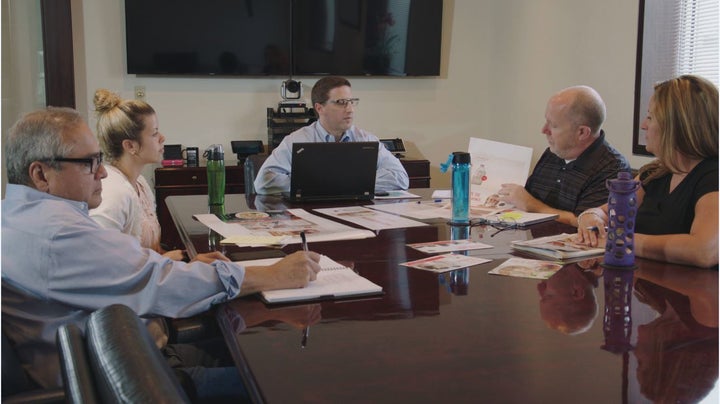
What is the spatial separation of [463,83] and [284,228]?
3.50 metres

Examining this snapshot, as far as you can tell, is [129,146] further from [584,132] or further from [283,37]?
[283,37]

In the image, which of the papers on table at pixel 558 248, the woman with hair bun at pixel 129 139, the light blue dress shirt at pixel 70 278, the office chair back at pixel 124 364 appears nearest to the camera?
the office chair back at pixel 124 364

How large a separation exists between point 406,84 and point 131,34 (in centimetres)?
196

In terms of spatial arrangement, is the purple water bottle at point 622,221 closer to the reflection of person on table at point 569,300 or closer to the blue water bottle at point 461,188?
the reflection of person on table at point 569,300

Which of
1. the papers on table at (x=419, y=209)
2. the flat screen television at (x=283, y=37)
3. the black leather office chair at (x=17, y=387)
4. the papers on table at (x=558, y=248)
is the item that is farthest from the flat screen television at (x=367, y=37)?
the black leather office chair at (x=17, y=387)

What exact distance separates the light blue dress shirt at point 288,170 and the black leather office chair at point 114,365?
230cm

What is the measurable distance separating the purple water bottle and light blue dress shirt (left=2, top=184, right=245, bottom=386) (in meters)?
0.89

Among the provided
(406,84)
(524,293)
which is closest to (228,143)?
(406,84)

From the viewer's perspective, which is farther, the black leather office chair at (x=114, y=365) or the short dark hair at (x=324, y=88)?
the short dark hair at (x=324, y=88)

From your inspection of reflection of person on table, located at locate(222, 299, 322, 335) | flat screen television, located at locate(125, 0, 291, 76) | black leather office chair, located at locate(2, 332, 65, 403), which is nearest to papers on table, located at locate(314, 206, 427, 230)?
reflection of person on table, located at locate(222, 299, 322, 335)

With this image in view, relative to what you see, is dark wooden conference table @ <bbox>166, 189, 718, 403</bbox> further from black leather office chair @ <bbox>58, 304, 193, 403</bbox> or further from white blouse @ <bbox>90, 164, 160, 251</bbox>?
white blouse @ <bbox>90, 164, 160, 251</bbox>

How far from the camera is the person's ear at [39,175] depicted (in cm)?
155

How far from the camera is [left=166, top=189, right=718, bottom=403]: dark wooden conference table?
100 centimetres

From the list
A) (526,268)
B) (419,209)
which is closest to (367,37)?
(419,209)
